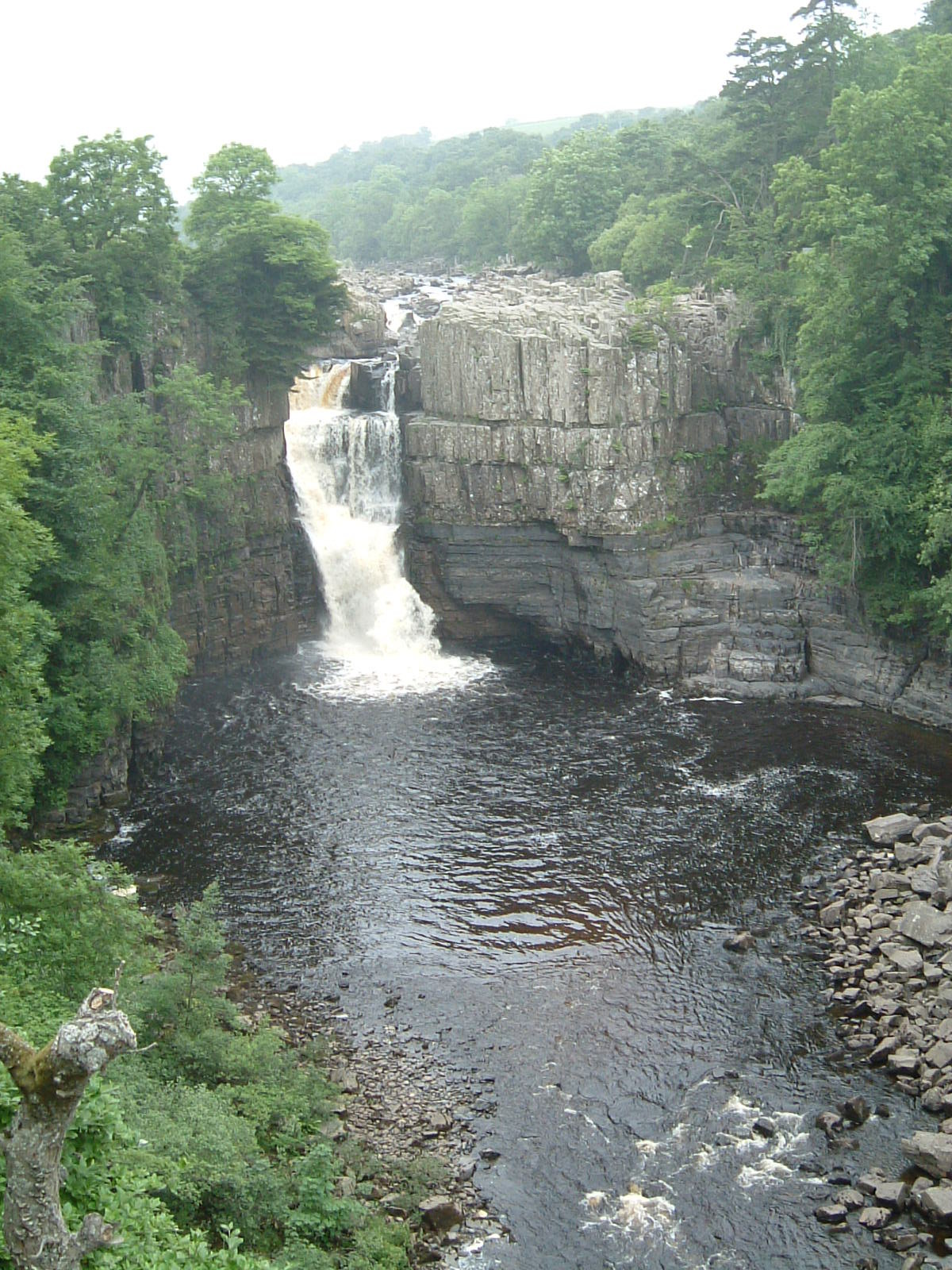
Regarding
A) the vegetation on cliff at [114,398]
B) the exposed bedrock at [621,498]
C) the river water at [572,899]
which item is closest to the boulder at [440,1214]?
the river water at [572,899]

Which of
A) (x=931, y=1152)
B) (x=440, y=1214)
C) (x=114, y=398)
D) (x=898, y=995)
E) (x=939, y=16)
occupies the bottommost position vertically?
(x=440, y=1214)

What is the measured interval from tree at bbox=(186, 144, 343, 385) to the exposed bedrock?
6.02 m

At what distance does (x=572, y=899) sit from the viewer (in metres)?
37.7

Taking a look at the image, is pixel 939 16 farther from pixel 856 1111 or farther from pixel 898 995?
pixel 856 1111

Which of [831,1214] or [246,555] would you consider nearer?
[831,1214]

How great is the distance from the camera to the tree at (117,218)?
166 ft

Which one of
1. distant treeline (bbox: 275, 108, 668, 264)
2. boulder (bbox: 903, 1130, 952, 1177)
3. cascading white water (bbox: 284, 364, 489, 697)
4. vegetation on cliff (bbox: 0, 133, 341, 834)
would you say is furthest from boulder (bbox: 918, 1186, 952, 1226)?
distant treeline (bbox: 275, 108, 668, 264)

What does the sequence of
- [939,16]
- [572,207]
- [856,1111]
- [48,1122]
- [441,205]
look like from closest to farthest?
1. [48,1122]
2. [856,1111]
3. [939,16]
4. [572,207]
5. [441,205]

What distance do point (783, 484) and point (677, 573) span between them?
272 inches

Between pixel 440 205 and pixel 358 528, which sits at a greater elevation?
pixel 440 205

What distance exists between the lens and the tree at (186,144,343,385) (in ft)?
188

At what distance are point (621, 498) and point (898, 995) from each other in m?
28.8

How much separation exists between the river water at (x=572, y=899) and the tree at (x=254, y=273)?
14986 mm

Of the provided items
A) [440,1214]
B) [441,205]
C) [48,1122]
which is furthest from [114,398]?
[441,205]
